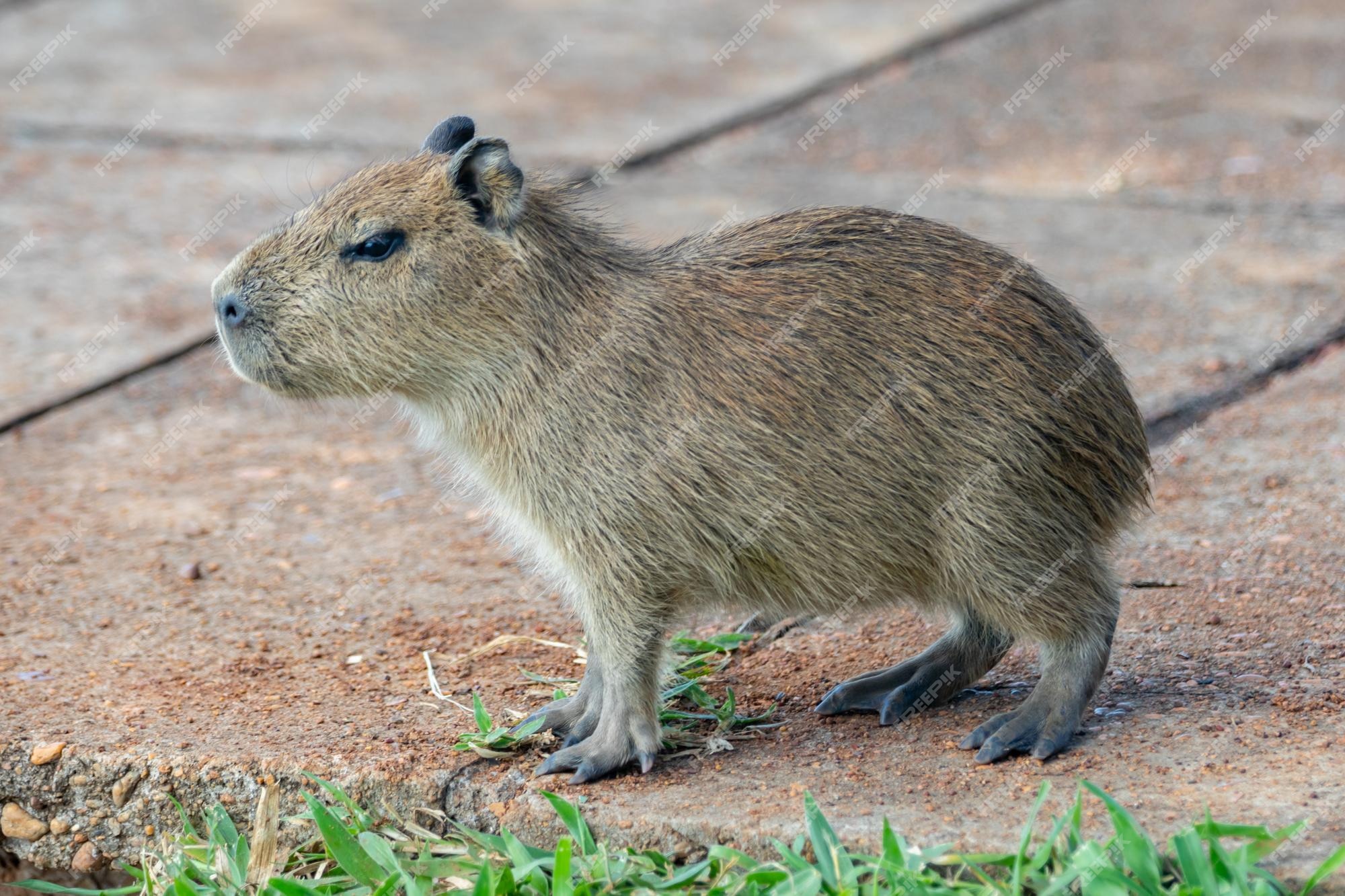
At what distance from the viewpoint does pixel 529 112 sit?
8.72 metres

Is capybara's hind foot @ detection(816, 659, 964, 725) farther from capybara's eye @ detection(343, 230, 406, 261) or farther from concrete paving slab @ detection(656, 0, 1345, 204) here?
concrete paving slab @ detection(656, 0, 1345, 204)

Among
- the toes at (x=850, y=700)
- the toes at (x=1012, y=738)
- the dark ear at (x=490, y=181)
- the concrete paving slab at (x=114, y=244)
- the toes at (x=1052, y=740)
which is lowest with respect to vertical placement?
the concrete paving slab at (x=114, y=244)

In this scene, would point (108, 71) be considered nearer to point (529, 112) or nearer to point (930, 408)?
point (529, 112)

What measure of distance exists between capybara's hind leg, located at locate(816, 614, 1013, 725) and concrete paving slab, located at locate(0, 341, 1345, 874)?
41 millimetres

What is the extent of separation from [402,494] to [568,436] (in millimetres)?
1811

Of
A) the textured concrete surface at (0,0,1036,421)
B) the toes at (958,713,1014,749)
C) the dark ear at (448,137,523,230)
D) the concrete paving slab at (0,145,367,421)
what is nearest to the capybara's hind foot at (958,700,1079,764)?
the toes at (958,713,1014,749)

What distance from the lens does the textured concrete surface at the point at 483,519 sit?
11.2 ft

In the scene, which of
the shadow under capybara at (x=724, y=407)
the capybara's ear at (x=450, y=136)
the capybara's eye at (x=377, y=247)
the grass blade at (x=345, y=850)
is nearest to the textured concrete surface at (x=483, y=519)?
the grass blade at (x=345, y=850)

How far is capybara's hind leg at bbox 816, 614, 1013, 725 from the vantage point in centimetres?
364

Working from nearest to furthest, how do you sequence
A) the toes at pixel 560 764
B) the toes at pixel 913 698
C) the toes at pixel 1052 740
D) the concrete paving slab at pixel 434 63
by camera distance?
the toes at pixel 1052 740, the toes at pixel 560 764, the toes at pixel 913 698, the concrete paving slab at pixel 434 63

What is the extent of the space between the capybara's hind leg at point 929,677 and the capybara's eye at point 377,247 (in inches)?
53.8

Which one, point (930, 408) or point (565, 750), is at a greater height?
point (930, 408)

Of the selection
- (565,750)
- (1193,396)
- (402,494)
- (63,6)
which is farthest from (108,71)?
(565,750)

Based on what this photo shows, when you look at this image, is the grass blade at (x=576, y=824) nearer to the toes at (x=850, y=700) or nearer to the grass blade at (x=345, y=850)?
the grass blade at (x=345, y=850)
